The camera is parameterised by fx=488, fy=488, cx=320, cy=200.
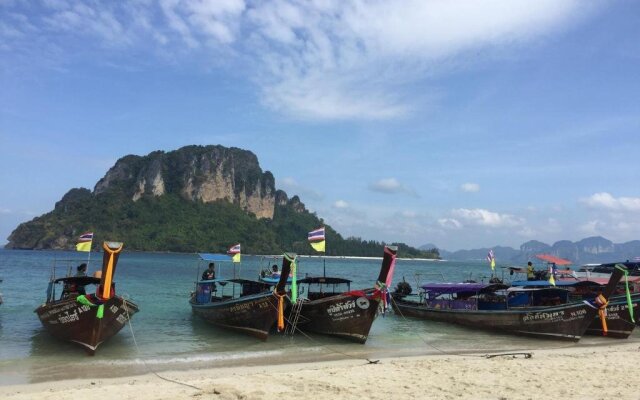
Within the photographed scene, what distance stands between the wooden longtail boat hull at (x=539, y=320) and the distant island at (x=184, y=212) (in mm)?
127330

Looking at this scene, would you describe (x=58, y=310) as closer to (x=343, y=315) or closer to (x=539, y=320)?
(x=343, y=315)

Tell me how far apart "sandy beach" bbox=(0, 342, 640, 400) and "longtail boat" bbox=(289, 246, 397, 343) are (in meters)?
2.56

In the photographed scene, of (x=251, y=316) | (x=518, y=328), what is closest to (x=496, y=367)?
(x=518, y=328)

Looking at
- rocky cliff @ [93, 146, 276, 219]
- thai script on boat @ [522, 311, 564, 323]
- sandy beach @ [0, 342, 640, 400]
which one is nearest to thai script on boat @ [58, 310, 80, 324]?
sandy beach @ [0, 342, 640, 400]

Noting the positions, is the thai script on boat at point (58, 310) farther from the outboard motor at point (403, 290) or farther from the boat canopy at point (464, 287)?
the outboard motor at point (403, 290)

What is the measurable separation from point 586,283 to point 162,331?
59.6 ft

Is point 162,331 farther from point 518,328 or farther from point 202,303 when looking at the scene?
point 518,328

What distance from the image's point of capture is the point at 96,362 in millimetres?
13430

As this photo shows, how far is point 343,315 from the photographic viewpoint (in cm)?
1669

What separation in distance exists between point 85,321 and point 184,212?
151m

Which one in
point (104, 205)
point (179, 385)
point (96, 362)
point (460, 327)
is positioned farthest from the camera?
point (104, 205)

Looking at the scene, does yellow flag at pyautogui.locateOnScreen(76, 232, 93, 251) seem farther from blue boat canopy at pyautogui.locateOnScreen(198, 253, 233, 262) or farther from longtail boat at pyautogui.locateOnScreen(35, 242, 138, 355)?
blue boat canopy at pyautogui.locateOnScreen(198, 253, 233, 262)

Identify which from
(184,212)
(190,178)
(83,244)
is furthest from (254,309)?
(190,178)

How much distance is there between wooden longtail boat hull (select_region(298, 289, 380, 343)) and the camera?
53.4 ft
